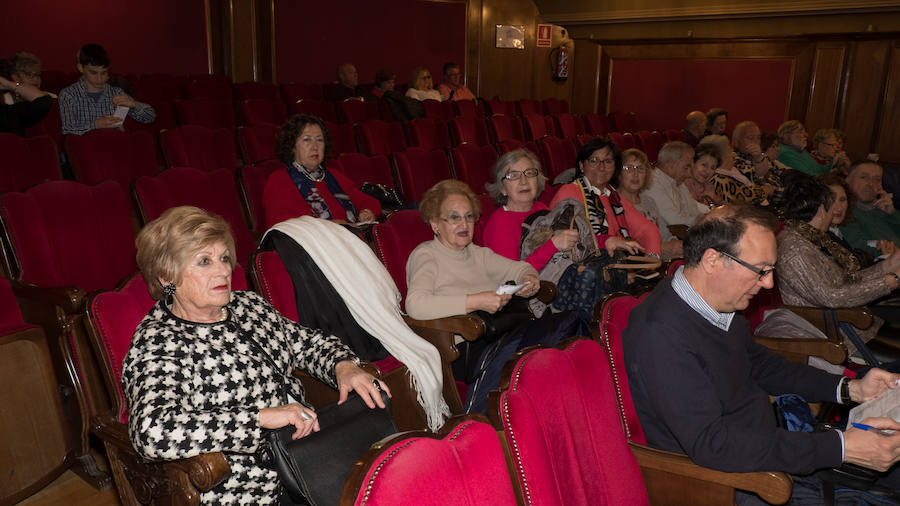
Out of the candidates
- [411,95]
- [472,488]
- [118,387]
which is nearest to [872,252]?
[472,488]

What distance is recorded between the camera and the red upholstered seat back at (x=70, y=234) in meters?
2.29

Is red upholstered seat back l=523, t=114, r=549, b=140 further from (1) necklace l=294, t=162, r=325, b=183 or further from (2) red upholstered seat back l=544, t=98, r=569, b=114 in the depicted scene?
(1) necklace l=294, t=162, r=325, b=183

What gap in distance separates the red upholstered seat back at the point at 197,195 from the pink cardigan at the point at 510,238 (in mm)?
1114

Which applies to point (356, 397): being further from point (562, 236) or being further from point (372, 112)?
point (372, 112)

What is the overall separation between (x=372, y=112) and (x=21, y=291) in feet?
14.5

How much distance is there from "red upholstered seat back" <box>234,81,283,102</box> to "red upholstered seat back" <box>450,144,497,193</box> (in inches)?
121

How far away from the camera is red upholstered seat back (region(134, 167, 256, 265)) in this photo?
2787 mm

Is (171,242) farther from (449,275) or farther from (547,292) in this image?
(547,292)

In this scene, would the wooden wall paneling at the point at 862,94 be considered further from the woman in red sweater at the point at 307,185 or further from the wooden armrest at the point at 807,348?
the woman in red sweater at the point at 307,185

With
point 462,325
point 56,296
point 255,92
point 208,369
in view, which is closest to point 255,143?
point 56,296

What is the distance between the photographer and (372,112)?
20.6 feet

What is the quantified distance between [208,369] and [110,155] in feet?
8.43

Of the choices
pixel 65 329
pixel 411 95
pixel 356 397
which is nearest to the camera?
pixel 356 397

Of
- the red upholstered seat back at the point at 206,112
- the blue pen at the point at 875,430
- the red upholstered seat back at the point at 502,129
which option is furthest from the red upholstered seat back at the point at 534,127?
the blue pen at the point at 875,430
